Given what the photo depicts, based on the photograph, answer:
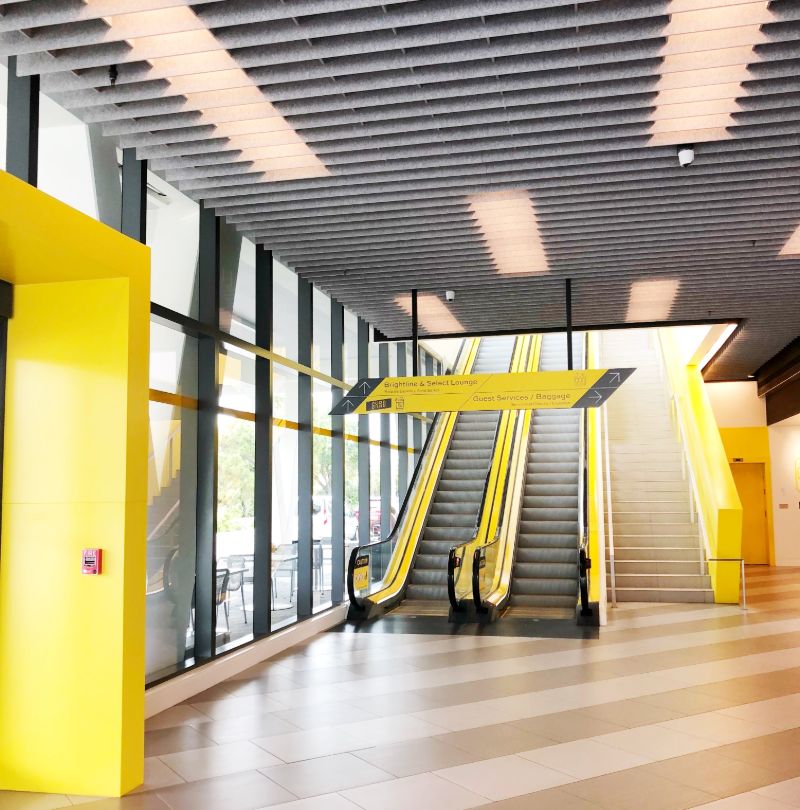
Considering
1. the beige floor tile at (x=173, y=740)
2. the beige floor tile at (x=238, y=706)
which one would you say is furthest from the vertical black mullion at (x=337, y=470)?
the beige floor tile at (x=173, y=740)

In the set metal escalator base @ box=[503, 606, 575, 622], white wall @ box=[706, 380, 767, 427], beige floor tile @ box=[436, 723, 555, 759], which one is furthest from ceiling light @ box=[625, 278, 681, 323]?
white wall @ box=[706, 380, 767, 427]

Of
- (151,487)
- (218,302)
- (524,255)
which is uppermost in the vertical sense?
(524,255)

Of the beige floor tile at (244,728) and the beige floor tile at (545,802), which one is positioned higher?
the beige floor tile at (545,802)

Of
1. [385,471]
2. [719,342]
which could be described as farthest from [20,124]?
[719,342]

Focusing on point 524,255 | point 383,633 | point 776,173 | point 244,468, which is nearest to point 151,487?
point 244,468

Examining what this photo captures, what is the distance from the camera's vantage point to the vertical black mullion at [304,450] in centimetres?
850

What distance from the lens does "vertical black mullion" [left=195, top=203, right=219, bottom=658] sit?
6.34 m

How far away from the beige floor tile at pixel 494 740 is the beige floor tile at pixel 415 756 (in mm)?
66

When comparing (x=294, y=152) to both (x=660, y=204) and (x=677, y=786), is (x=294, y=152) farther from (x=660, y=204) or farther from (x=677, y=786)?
(x=677, y=786)

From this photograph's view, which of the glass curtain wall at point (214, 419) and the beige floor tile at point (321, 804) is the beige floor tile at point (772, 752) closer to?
the beige floor tile at point (321, 804)

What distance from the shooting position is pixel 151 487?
584 cm

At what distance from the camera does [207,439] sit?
21.4 feet

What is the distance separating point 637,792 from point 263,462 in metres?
4.49

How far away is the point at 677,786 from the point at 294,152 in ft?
13.9
